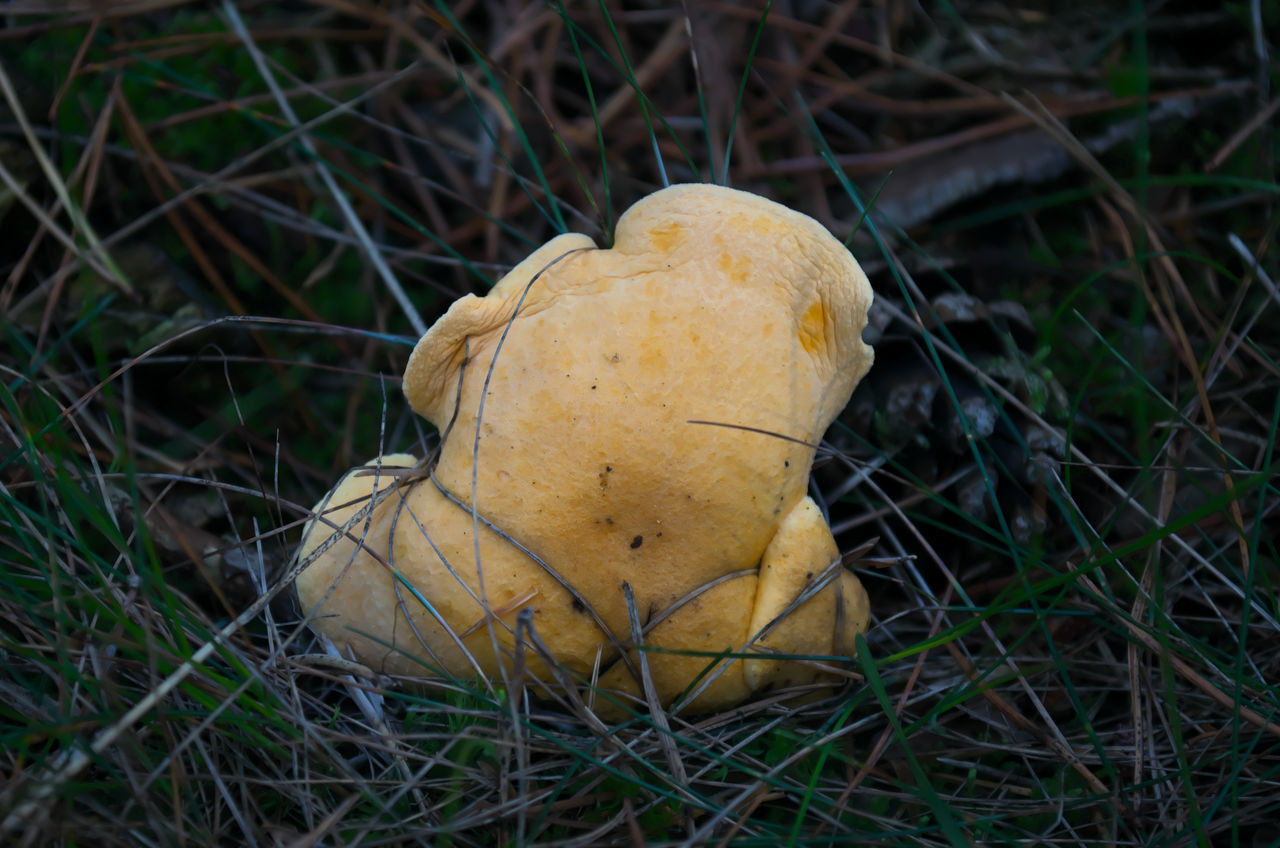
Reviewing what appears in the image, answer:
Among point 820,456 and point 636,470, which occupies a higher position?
point 636,470

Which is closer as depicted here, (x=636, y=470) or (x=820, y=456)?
(x=636, y=470)

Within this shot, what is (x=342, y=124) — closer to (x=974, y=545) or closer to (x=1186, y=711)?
(x=974, y=545)

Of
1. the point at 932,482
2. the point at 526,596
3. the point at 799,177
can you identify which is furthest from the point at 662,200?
the point at 799,177
